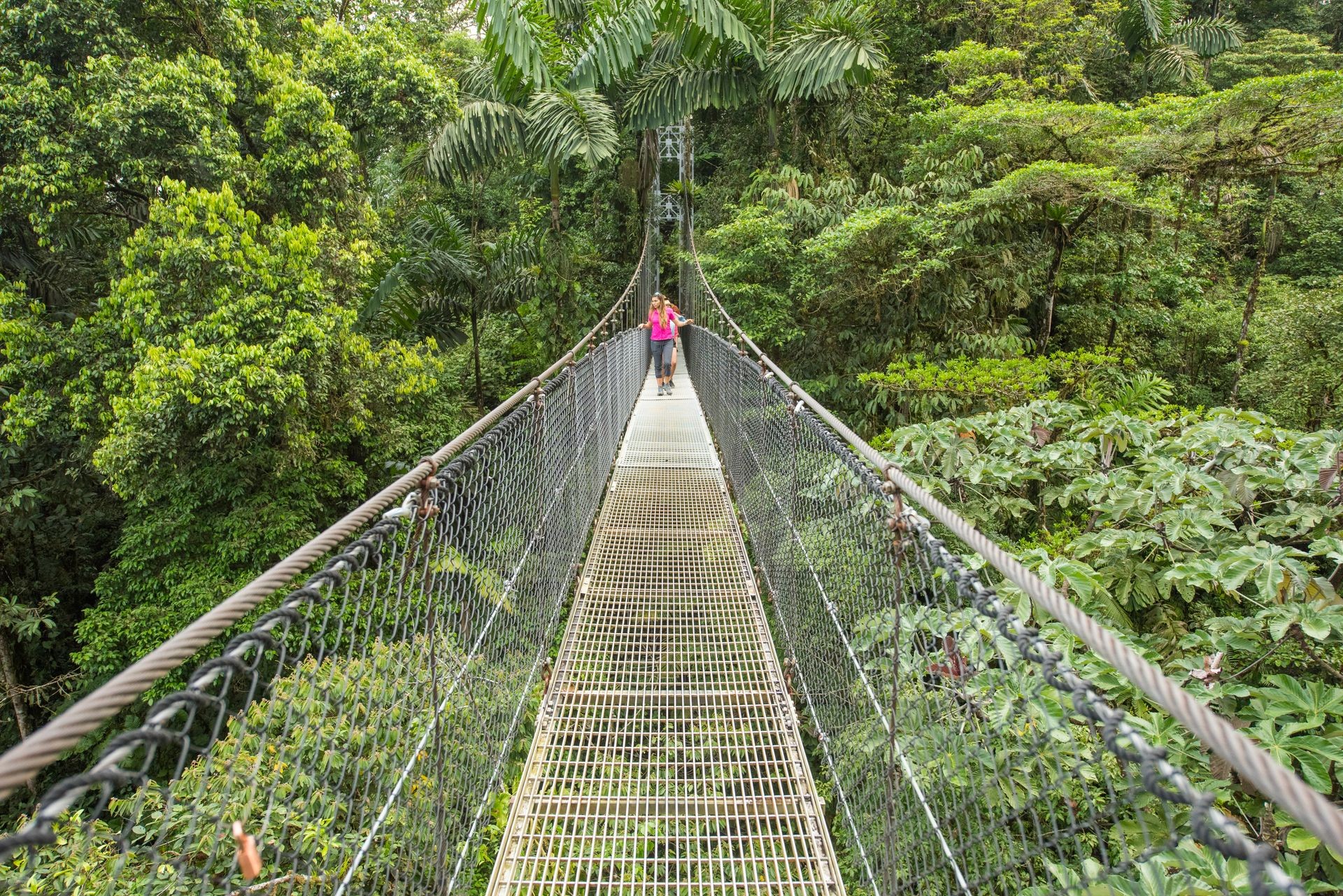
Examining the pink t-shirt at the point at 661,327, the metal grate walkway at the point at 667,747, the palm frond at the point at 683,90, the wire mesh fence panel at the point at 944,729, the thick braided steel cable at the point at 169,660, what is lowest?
the metal grate walkway at the point at 667,747

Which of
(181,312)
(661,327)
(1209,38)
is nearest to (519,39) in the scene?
(661,327)

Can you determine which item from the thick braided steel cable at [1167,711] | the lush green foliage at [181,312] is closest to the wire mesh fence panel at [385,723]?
the thick braided steel cable at [1167,711]

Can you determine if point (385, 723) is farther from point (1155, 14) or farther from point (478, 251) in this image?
point (1155, 14)

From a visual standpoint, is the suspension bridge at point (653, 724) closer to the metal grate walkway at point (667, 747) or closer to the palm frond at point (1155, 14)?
the metal grate walkway at point (667, 747)

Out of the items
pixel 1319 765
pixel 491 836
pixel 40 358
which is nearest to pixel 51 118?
pixel 40 358

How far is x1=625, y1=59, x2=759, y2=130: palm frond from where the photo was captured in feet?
25.0

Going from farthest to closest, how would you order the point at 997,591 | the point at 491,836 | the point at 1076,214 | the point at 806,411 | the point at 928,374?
the point at 1076,214 → the point at 928,374 → the point at 491,836 → the point at 806,411 → the point at 997,591

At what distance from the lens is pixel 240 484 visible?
5133 millimetres

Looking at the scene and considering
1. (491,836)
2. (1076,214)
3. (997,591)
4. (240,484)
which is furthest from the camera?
(1076,214)

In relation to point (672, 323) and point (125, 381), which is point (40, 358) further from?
point (672, 323)

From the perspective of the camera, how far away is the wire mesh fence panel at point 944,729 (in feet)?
2.46

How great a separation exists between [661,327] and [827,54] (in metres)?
3.13

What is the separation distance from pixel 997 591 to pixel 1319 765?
634mm

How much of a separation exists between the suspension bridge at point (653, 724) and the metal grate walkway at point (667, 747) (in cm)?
1
